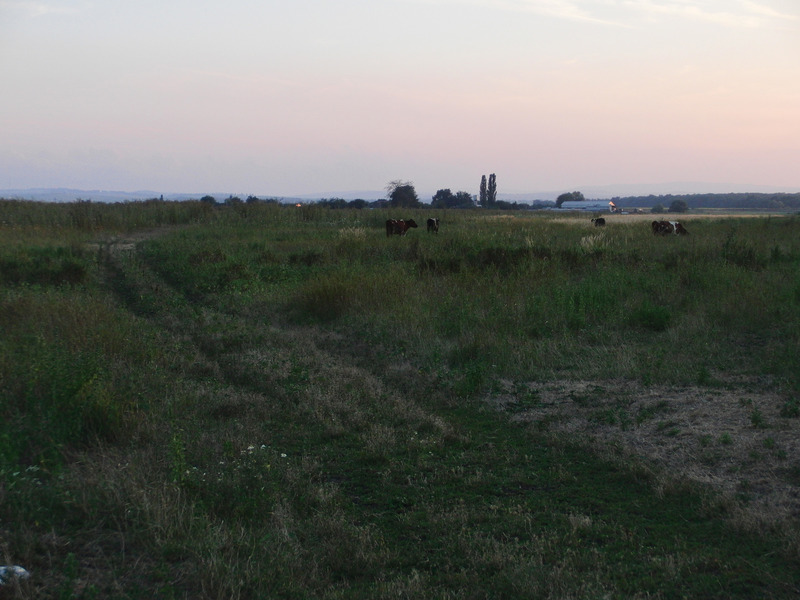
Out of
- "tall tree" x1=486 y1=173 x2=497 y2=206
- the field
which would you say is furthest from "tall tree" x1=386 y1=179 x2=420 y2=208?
the field

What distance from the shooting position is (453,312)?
32.3 feet

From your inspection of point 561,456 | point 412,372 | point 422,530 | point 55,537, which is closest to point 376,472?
point 422,530

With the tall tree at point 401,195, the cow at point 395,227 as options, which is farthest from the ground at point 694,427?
the tall tree at point 401,195

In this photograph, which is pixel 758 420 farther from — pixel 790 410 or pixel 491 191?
pixel 491 191

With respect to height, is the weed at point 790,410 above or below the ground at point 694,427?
above

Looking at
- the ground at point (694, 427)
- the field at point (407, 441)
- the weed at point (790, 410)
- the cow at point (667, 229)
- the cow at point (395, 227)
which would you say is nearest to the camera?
the field at point (407, 441)

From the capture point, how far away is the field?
3.33 meters

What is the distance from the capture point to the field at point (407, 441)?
3334mm

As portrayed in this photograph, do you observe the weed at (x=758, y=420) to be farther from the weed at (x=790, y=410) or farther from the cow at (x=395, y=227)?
the cow at (x=395, y=227)

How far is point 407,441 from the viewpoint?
5.30 metres

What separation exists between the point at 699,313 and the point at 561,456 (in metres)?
5.60

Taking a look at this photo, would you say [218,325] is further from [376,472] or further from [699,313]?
[699,313]

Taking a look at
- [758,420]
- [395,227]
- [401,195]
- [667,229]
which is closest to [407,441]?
[758,420]

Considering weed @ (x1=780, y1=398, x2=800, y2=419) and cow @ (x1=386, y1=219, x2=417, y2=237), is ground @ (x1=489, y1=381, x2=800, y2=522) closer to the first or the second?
weed @ (x1=780, y1=398, x2=800, y2=419)
